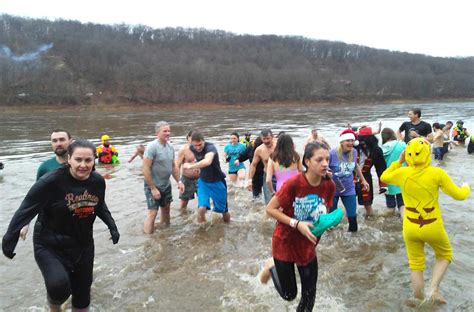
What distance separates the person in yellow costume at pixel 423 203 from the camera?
3729 millimetres

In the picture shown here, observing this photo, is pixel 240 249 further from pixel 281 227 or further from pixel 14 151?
pixel 14 151

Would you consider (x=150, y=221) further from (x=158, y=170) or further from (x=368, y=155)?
(x=368, y=155)

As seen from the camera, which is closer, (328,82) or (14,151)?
(14,151)

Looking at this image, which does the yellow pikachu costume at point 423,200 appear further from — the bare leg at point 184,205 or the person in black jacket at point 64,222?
the bare leg at point 184,205

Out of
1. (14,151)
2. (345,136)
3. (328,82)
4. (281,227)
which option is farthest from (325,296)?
(328,82)

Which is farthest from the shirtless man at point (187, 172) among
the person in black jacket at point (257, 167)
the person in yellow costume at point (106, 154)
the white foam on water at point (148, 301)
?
the person in yellow costume at point (106, 154)

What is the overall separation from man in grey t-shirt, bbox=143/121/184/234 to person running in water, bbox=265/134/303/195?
5.72ft

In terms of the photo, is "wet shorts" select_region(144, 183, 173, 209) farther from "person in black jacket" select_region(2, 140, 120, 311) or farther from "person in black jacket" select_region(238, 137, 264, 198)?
"person in black jacket" select_region(2, 140, 120, 311)

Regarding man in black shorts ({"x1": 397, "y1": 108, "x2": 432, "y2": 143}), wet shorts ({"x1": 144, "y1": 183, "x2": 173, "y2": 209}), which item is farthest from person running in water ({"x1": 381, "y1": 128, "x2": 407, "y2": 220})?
wet shorts ({"x1": 144, "y1": 183, "x2": 173, "y2": 209})

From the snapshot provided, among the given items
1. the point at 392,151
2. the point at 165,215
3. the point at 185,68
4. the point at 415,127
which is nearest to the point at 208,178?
the point at 165,215

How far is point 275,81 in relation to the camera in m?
101

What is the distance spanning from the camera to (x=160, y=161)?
19.8 feet

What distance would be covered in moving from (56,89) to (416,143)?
76956 millimetres

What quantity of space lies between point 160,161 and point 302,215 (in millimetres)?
3294
